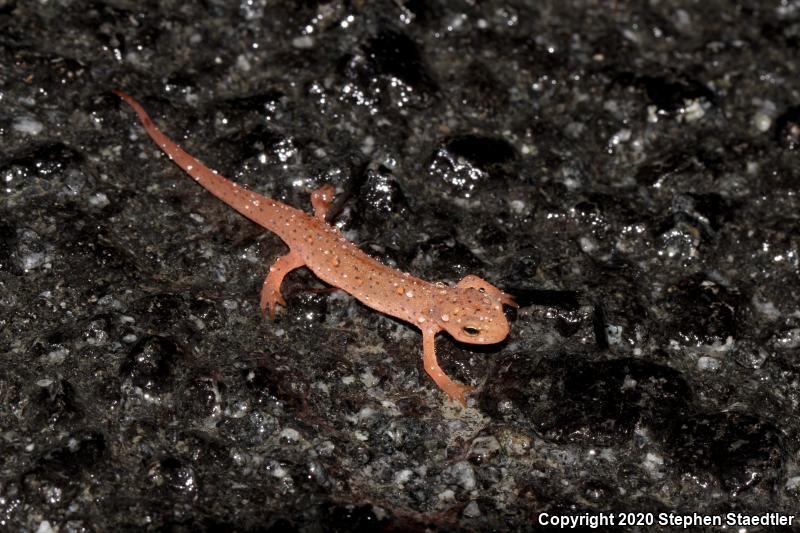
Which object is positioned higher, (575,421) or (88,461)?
(575,421)

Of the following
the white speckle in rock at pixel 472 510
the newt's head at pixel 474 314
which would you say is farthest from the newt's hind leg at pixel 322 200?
the white speckle in rock at pixel 472 510

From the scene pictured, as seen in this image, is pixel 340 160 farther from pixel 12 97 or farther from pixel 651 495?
pixel 651 495

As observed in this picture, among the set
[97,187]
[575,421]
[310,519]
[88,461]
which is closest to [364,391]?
[310,519]

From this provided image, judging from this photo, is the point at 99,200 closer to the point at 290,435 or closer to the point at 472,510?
the point at 290,435

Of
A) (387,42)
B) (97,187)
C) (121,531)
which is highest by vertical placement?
(387,42)

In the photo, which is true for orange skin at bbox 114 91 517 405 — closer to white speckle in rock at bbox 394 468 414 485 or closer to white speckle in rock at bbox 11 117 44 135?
white speckle in rock at bbox 394 468 414 485
